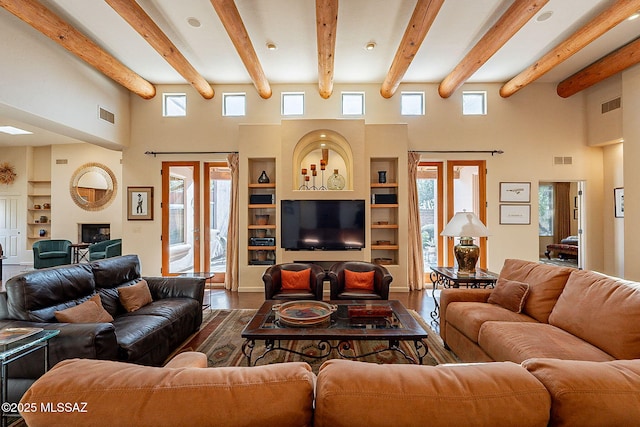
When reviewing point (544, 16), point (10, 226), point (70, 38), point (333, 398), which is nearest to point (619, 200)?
point (544, 16)

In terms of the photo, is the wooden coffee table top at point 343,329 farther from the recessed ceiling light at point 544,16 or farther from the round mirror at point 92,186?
the round mirror at point 92,186

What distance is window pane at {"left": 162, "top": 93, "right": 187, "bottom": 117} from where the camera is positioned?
19.1ft

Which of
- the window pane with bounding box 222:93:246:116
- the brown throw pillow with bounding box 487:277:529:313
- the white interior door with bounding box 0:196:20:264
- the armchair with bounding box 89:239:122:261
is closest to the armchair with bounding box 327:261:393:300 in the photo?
the brown throw pillow with bounding box 487:277:529:313

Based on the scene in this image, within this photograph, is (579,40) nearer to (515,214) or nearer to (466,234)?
(515,214)

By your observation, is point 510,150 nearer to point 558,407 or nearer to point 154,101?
point 558,407

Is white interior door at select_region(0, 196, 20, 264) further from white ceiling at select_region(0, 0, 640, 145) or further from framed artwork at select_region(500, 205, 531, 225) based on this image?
framed artwork at select_region(500, 205, 531, 225)

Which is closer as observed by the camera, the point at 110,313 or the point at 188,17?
the point at 110,313

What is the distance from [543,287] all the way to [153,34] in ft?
16.6

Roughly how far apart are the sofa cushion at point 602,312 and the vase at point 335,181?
3.73 meters

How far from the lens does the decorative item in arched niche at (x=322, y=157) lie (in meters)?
5.42

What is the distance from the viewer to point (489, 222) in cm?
576

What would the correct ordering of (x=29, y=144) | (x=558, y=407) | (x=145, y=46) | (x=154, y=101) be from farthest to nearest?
A: (x=29, y=144) < (x=154, y=101) < (x=145, y=46) < (x=558, y=407)

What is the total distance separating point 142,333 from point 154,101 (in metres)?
4.95

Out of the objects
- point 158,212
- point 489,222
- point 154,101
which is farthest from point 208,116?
point 489,222
